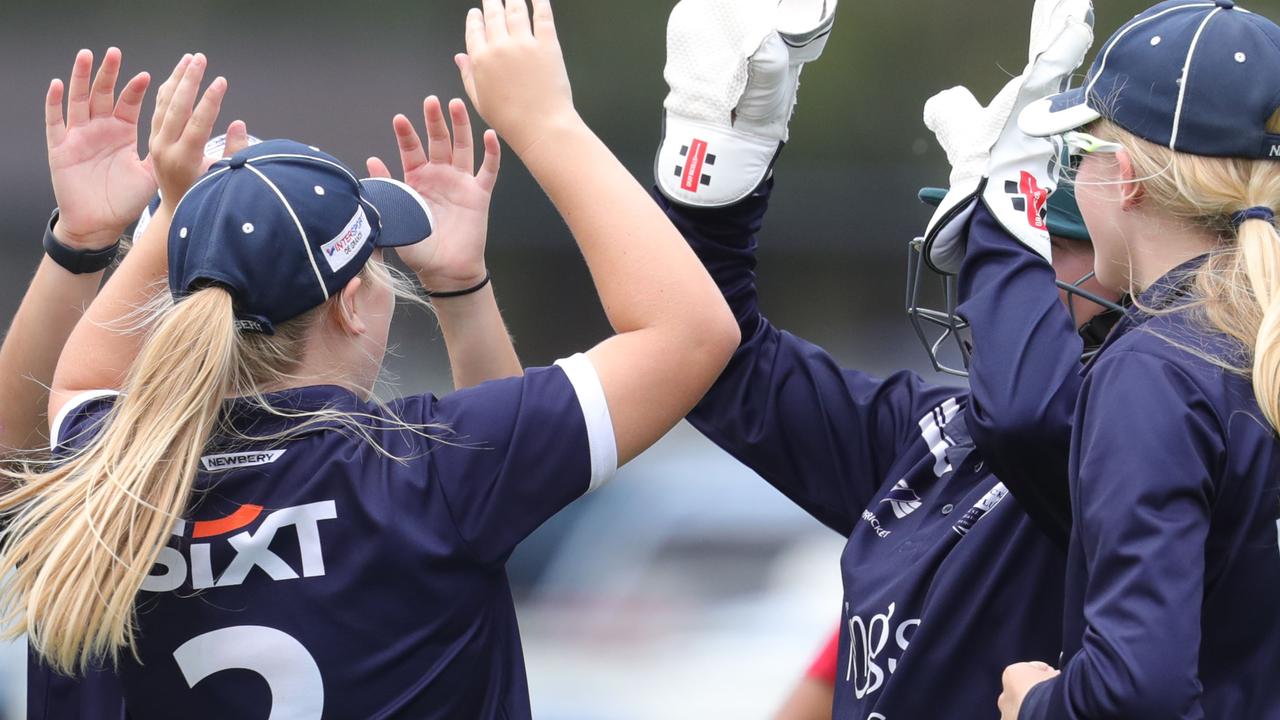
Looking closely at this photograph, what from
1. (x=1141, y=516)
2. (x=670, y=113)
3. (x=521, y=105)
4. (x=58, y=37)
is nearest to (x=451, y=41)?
(x=58, y=37)

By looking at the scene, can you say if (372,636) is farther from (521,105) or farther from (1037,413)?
(1037,413)

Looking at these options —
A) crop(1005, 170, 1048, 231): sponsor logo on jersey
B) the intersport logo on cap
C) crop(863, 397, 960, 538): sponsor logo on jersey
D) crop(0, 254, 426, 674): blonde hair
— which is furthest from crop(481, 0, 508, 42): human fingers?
crop(863, 397, 960, 538): sponsor logo on jersey

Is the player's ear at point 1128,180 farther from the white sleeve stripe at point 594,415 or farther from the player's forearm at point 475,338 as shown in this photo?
the player's forearm at point 475,338

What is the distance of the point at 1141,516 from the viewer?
40.1 inches

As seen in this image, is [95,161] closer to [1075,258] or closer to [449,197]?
[449,197]

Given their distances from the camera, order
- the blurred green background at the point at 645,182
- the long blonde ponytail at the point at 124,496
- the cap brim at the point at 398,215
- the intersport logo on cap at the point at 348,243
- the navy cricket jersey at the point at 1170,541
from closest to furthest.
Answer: the navy cricket jersey at the point at 1170,541 < the long blonde ponytail at the point at 124,496 < the intersport logo on cap at the point at 348,243 < the cap brim at the point at 398,215 < the blurred green background at the point at 645,182

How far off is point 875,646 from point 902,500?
0.19 metres

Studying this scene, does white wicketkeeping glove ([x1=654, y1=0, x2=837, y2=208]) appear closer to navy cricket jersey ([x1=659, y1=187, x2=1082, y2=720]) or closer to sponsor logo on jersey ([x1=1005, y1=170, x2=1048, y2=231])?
navy cricket jersey ([x1=659, y1=187, x2=1082, y2=720])

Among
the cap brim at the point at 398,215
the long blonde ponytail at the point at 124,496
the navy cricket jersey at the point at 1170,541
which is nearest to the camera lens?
the navy cricket jersey at the point at 1170,541

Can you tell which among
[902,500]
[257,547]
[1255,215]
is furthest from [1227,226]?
[257,547]

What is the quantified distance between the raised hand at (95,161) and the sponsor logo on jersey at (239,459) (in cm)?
49

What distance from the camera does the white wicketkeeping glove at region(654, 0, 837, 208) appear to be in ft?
4.90

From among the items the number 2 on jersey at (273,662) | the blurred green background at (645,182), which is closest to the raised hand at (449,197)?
the number 2 on jersey at (273,662)

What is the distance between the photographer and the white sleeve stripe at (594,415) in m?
1.19
